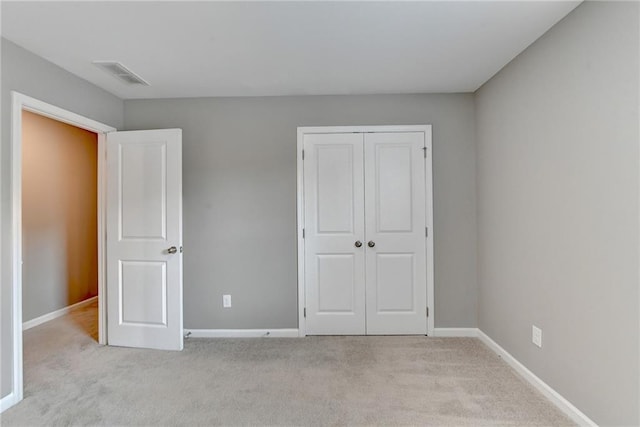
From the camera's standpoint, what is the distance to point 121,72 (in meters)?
2.49

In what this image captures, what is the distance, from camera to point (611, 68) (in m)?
1.53

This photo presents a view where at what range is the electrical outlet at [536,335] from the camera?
209 centimetres

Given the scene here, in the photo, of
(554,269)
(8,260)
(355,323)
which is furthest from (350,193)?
(8,260)

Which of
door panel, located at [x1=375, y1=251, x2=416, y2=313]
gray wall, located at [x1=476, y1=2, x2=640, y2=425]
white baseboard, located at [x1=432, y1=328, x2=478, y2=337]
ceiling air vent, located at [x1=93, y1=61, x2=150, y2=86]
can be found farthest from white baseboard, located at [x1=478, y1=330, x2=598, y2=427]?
ceiling air vent, located at [x1=93, y1=61, x2=150, y2=86]

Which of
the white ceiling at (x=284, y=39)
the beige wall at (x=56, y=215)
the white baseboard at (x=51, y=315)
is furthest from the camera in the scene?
the beige wall at (x=56, y=215)

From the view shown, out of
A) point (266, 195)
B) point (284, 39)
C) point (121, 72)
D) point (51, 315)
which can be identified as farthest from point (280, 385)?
point (51, 315)

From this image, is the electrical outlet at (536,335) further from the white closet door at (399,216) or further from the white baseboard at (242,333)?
the white baseboard at (242,333)

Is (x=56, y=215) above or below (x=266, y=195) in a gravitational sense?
below

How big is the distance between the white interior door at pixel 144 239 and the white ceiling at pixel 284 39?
0.60m

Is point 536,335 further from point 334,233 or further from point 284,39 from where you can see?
point 284,39

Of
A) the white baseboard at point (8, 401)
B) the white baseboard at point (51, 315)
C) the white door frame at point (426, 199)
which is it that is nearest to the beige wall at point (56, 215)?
the white baseboard at point (51, 315)

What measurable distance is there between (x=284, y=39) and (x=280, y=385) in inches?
93.4

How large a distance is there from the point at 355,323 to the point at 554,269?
173cm

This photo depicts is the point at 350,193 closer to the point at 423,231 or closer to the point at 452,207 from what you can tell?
the point at 423,231
